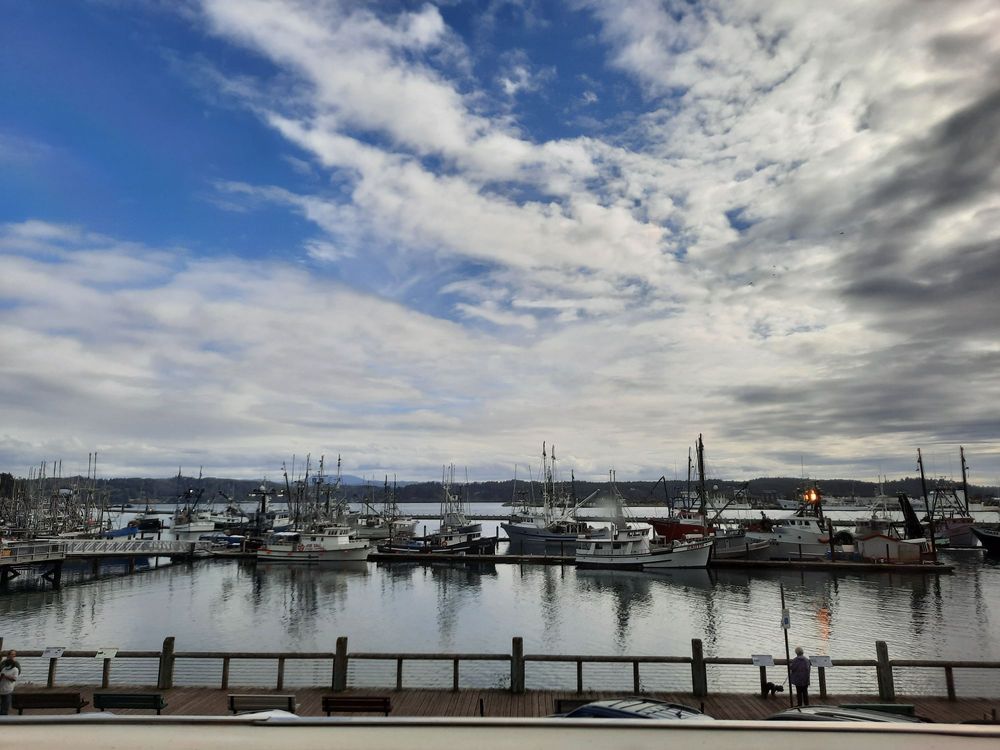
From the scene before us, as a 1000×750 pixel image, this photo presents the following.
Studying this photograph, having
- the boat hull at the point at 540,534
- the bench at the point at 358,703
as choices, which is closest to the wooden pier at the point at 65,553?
the boat hull at the point at 540,534

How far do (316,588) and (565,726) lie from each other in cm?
5895

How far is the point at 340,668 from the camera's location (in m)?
16.6

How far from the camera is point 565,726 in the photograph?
3916mm

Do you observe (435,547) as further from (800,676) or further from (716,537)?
(800,676)

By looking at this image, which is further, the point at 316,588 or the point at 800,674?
the point at 316,588

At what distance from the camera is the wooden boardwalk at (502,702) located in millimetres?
15305

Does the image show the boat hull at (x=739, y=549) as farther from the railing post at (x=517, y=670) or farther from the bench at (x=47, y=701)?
the bench at (x=47, y=701)

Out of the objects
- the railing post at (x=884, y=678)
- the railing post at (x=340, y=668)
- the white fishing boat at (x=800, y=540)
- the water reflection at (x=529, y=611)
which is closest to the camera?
the railing post at (x=884, y=678)

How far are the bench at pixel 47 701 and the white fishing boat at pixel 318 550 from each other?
6047 centimetres

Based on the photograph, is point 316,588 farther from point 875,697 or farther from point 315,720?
point 315,720

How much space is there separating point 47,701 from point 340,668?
6.69m

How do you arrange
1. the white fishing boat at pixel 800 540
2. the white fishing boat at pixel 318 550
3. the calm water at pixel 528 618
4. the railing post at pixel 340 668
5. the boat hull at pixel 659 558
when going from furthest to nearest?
1. the white fishing boat at pixel 318 550
2. the white fishing boat at pixel 800 540
3. the boat hull at pixel 659 558
4. the calm water at pixel 528 618
5. the railing post at pixel 340 668

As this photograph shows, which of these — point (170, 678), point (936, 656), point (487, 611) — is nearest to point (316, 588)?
point (487, 611)

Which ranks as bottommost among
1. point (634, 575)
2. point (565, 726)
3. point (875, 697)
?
point (634, 575)
